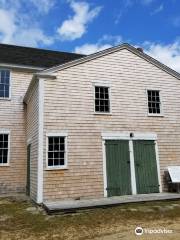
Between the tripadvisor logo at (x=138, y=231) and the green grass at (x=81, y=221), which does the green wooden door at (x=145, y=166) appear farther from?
the tripadvisor logo at (x=138, y=231)

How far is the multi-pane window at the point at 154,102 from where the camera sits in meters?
13.6

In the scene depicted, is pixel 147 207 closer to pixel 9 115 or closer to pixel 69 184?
pixel 69 184

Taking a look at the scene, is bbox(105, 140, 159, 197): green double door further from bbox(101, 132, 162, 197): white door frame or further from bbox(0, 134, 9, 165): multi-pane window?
bbox(0, 134, 9, 165): multi-pane window

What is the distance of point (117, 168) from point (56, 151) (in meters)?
2.88

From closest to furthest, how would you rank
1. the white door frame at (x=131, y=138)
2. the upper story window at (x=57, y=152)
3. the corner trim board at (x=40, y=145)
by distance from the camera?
the corner trim board at (x=40, y=145)
the upper story window at (x=57, y=152)
the white door frame at (x=131, y=138)

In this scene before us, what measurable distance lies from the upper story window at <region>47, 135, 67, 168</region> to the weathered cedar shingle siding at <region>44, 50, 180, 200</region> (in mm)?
246

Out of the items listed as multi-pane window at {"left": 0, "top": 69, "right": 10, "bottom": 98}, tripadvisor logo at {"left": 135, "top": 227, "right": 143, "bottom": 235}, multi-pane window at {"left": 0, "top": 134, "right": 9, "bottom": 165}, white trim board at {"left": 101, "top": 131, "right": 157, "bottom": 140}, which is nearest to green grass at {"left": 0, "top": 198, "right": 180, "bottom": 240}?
tripadvisor logo at {"left": 135, "top": 227, "right": 143, "bottom": 235}

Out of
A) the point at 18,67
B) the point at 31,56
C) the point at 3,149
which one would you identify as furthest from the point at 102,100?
the point at 31,56

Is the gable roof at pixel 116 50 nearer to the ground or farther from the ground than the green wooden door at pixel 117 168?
farther from the ground

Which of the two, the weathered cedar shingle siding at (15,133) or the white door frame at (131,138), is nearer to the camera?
the white door frame at (131,138)

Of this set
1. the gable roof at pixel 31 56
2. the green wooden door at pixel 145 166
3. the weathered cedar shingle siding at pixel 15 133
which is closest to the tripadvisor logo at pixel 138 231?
the green wooden door at pixel 145 166

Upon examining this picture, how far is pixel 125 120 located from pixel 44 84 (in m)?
4.16

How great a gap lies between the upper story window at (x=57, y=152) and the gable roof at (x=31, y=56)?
635 centimetres

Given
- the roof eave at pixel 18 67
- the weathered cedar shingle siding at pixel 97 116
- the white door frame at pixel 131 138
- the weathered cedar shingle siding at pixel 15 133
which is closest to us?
the weathered cedar shingle siding at pixel 97 116
